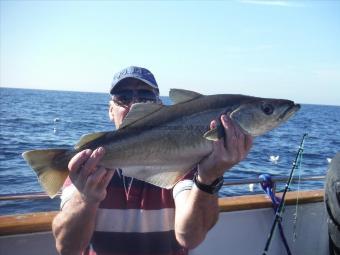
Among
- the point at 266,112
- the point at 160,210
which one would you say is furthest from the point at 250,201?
the point at 266,112

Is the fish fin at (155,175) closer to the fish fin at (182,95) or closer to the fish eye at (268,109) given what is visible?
the fish fin at (182,95)

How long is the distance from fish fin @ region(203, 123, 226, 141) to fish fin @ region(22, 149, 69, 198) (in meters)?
1.09

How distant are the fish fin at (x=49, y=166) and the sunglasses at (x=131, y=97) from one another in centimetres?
95

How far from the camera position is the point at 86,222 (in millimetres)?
3160

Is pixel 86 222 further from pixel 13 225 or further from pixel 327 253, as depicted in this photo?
pixel 327 253

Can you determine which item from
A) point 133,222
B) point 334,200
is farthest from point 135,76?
point 334,200

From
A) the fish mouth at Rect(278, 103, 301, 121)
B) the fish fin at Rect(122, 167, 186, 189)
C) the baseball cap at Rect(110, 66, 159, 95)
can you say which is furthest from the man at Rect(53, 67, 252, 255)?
the baseball cap at Rect(110, 66, 159, 95)

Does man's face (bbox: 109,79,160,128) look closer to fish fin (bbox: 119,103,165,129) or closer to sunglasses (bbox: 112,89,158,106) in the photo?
sunglasses (bbox: 112,89,158,106)

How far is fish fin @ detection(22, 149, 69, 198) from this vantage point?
9.63 feet

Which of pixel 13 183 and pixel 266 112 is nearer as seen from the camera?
pixel 266 112

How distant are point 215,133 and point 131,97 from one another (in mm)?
1231

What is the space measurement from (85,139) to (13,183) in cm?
1062

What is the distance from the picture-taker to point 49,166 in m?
2.95

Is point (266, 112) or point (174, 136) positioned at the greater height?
point (266, 112)
